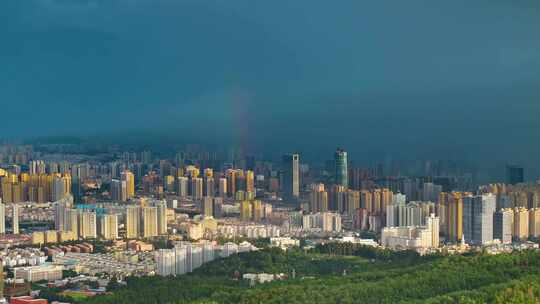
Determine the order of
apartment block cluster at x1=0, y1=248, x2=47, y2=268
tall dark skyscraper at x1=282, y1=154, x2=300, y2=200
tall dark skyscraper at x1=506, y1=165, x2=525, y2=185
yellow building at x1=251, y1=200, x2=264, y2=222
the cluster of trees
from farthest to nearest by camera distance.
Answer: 1. tall dark skyscraper at x1=282, y1=154, x2=300, y2=200
2. yellow building at x1=251, y1=200, x2=264, y2=222
3. tall dark skyscraper at x1=506, y1=165, x2=525, y2=185
4. apartment block cluster at x1=0, y1=248, x2=47, y2=268
5. the cluster of trees

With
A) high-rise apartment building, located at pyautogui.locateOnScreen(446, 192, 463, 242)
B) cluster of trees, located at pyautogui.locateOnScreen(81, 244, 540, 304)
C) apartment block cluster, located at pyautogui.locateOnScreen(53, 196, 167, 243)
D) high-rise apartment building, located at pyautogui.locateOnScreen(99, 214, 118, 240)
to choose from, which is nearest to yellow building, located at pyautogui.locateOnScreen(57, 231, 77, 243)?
apartment block cluster, located at pyautogui.locateOnScreen(53, 196, 167, 243)

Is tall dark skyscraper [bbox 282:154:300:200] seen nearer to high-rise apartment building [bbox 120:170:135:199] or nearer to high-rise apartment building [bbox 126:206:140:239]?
high-rise apartment building [bbox 126:206:140:239]

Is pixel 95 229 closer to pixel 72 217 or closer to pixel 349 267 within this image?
pixel 72 217

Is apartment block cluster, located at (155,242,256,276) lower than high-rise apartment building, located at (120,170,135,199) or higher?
lower

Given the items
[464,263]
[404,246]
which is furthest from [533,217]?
[464,263]

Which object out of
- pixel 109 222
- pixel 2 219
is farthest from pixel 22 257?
pixel 2 219

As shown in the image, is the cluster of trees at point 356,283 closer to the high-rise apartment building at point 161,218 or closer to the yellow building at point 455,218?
the yellow building at point 455,218

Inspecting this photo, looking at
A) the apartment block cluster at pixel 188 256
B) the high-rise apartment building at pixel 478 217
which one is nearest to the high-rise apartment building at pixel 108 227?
the apartment block cluster at pixel 188 256
